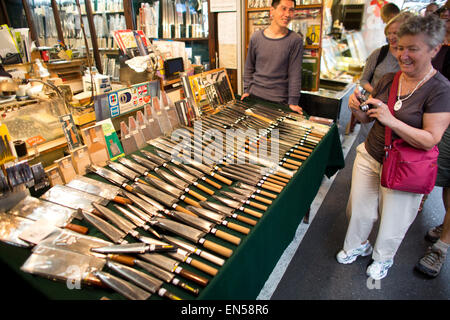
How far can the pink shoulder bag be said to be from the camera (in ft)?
5.16

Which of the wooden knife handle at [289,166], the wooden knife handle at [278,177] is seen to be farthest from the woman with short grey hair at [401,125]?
the wooden knife handle at [278,177]

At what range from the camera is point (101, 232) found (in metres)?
1.32

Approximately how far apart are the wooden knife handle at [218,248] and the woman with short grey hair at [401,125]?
1.11m

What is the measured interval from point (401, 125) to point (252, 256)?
1.08m

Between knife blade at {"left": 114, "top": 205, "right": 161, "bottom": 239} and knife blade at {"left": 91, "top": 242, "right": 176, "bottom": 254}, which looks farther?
knife blade at {"left": 114, "top": 205, "right": 161, "bottom": 239}

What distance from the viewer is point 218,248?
1.22 m

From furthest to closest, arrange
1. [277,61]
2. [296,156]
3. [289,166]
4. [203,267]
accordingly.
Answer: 1. [277,61]
2. [296,156]
3. [289,166]
4. [203,267]

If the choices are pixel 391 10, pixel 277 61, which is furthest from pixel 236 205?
pixel 391 10

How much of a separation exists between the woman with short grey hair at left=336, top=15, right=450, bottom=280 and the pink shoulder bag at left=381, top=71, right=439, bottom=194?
0.14 feet

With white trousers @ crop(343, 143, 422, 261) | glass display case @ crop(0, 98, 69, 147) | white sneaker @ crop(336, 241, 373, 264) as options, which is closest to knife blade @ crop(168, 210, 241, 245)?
glass display case @ crop(0, 98, 69, 147)

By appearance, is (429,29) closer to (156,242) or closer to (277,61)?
(277,61)

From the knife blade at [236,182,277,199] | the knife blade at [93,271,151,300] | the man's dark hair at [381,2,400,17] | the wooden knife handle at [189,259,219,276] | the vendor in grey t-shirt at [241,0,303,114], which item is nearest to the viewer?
the knife blade at [93,271,151,300]

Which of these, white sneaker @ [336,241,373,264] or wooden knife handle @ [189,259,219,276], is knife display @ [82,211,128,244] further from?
white sneaker @ [336,241,373,264]
